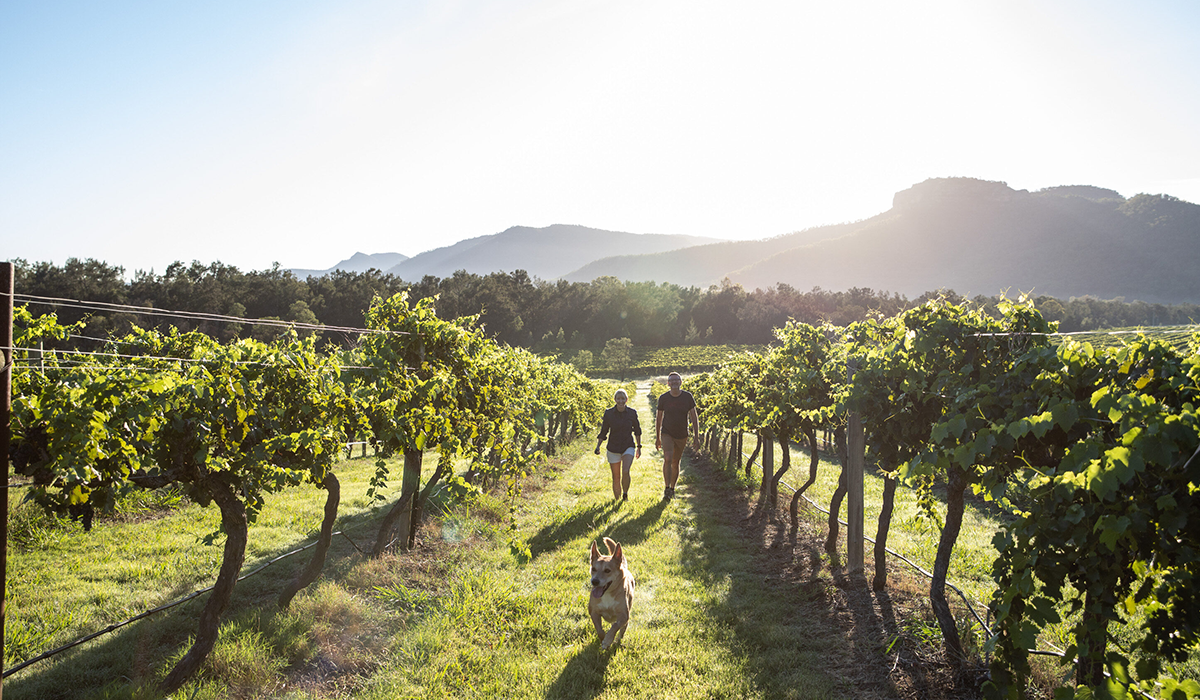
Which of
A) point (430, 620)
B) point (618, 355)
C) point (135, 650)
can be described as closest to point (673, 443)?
point (430, 620)

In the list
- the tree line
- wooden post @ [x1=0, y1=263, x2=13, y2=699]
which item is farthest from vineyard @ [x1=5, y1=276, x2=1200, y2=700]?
the tree line

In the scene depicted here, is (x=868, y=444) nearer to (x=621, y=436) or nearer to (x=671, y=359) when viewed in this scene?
(x=621, y=436)

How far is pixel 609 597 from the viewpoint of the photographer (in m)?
4.82

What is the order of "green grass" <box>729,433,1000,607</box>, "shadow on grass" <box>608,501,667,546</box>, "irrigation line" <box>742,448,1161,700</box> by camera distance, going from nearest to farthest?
"irrigation line" <box>742,448,1161,700</box> → "green grass" <box>729,433,1000,607</box> → "shadow on grass" <box>608,501,667,546</box>

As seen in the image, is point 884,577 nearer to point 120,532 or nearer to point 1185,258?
point 120,532

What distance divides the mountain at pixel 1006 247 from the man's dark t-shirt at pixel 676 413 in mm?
105653

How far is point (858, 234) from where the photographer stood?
573ft

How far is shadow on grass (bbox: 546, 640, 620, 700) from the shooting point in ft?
13.7

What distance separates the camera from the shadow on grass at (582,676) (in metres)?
4.18

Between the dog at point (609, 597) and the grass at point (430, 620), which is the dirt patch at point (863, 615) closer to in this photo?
the grass at point (430, 620)

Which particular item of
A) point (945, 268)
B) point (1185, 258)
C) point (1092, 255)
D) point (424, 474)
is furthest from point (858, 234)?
point (424, 474)

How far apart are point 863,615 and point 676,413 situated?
4.77m

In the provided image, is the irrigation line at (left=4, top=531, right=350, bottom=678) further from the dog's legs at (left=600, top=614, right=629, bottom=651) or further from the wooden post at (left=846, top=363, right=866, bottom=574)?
the wooden post at (left=846, top=363, right=866, bottom=574)

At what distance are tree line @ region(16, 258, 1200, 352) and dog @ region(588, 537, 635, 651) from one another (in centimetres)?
5094
